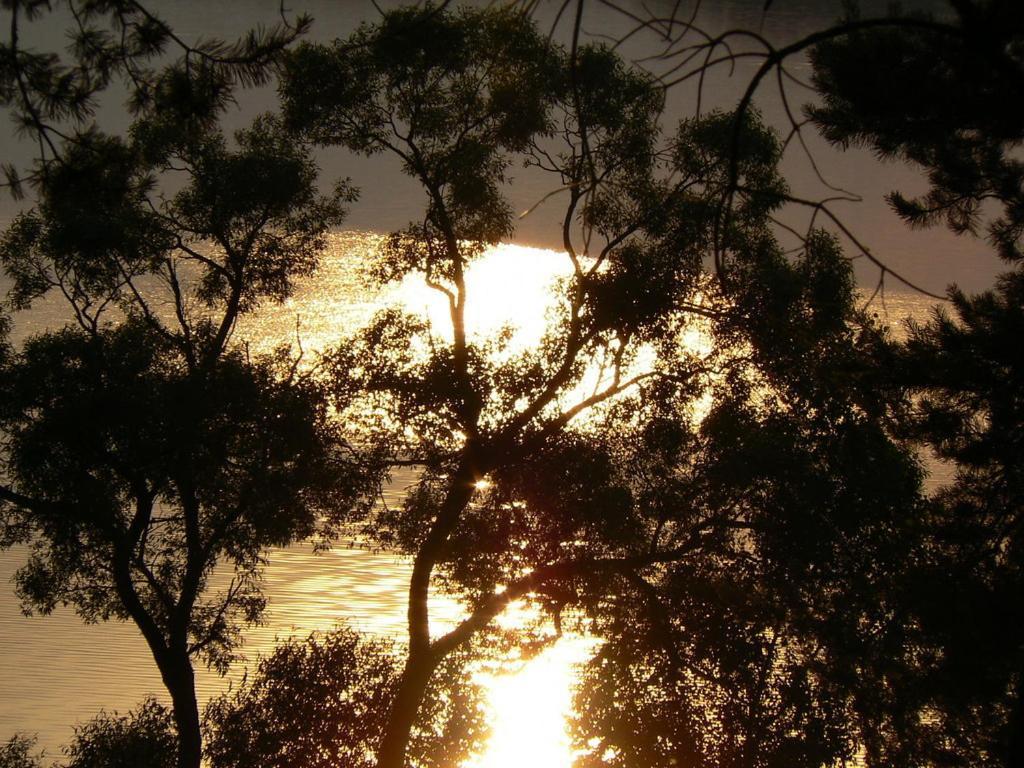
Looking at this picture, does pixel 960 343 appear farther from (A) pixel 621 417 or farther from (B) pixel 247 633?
(B) pixel 247 633

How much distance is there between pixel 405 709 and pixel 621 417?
11.0 ft

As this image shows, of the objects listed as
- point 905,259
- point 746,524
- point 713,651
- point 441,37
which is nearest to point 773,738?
point 713,651

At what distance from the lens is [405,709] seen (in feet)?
31.5

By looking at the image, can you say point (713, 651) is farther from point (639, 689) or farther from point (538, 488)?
point (538, 488)

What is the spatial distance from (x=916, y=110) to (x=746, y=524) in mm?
4602

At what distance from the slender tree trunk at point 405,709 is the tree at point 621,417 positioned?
21 millimetres

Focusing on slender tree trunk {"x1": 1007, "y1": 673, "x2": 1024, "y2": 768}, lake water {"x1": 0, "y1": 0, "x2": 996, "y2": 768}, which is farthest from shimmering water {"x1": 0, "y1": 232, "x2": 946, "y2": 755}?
slender tree trunk {"x1": 1007, "y1": 673, "x2": 1024, "y2": 768}

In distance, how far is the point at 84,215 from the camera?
10.6 metres

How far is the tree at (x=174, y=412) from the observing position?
9820 millimetres

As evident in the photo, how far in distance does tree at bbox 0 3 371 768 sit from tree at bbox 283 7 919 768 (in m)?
0.77

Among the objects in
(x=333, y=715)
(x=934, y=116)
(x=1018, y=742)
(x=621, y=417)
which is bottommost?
(x=333, y=715)

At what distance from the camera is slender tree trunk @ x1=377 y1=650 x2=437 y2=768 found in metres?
9.41

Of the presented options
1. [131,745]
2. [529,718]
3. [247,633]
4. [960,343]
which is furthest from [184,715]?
[247,633]

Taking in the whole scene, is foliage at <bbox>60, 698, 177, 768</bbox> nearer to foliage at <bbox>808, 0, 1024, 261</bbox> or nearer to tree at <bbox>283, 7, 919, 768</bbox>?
tree at <bbox>283, 7, 919, 768</bbox>
